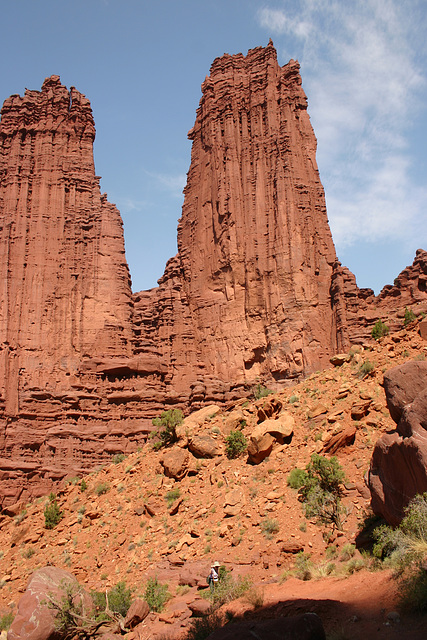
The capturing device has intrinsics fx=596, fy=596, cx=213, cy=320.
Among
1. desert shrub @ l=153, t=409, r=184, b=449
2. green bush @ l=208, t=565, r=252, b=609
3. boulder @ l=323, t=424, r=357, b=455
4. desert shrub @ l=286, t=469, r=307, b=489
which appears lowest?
green bush @ l=208, t=565, r=252, b=609

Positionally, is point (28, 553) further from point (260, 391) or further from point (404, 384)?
point (404, 384)

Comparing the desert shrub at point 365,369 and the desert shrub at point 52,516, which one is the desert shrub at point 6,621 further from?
the desert shrub at point 365,369

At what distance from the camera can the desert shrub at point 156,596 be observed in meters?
17.8

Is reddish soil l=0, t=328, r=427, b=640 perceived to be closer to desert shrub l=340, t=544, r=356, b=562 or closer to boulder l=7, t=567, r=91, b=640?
desert shrub l=340, t=544, r=356, b=562

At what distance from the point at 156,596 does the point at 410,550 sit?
885 centimetres

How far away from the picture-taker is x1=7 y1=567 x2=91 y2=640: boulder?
1812 cm

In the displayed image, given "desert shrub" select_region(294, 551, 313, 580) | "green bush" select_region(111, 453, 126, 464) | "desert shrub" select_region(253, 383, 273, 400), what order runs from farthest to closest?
"desert shrub" select_region(253, 383, 273, 400)
"green bush" select_region(111, 453, 126, 464)
"desert shrub" select_region(294, 551, 313, 580)

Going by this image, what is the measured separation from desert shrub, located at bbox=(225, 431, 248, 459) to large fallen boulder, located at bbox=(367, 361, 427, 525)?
10.9m

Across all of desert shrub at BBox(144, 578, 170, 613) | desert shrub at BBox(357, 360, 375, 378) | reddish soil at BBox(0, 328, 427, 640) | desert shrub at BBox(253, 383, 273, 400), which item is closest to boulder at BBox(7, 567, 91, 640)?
reddish soil at BBox(0, 328, 427, 640)

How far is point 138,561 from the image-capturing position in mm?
22578

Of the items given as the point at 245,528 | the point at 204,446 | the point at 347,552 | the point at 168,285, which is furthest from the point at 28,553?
the point at 168,285

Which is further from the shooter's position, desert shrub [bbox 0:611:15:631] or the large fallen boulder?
desert shrub [bbox 0:611:15:631]

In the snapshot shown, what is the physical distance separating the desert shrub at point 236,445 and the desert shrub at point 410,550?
11.9 meters

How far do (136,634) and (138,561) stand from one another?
19.0 ft
